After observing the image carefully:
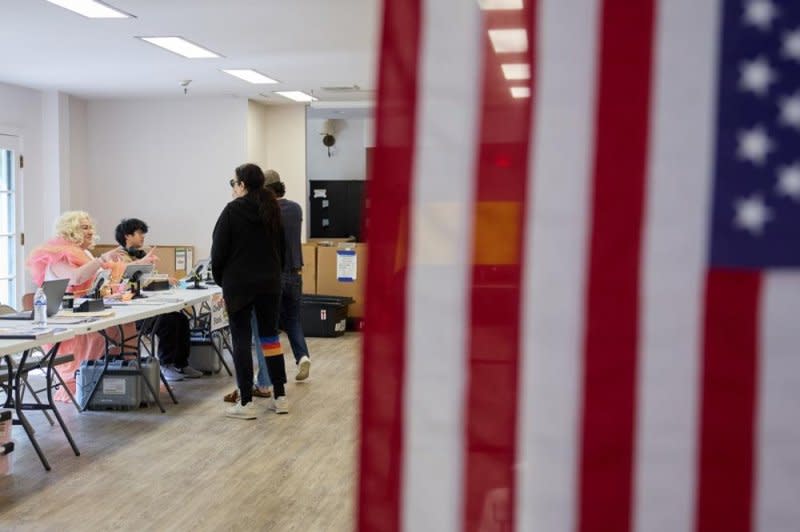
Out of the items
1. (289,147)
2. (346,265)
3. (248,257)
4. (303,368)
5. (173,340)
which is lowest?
(303,368)

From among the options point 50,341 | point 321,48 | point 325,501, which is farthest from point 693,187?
point 321,48

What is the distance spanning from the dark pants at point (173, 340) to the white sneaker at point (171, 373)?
0.12 meters

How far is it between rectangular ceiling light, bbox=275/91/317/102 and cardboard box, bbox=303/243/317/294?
6.16 ft

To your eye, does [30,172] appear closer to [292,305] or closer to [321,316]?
[321,316]

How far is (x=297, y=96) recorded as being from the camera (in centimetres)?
1176

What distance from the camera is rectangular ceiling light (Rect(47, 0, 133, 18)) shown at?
252 inches

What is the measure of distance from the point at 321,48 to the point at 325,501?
4.79m

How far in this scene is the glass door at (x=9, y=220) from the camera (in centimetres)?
1091

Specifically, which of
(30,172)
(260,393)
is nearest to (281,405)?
(260,393)

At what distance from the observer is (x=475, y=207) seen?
3.99 feet

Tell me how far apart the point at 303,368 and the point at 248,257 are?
6.68 ft

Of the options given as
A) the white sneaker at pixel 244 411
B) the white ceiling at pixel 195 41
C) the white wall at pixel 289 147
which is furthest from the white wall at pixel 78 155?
the white sneaker at pixel 244 411

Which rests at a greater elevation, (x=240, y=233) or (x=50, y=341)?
(x=240, y=233)

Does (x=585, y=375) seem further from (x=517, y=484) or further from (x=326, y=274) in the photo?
(x=326, y=274)
